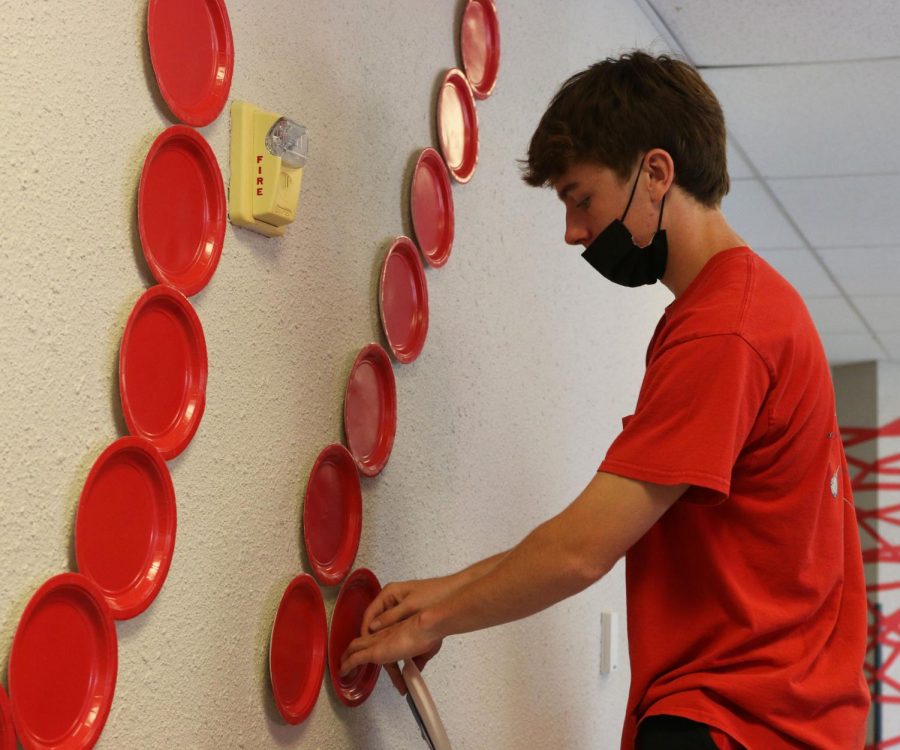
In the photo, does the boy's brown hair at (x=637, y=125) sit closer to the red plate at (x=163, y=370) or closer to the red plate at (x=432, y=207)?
the red plate at (x=432, y=207)

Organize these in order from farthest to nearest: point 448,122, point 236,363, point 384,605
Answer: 1. point 448,122
2. point 384,605
3. point 236,363

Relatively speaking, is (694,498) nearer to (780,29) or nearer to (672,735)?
(672,735)

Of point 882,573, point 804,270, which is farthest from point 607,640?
point 882,573

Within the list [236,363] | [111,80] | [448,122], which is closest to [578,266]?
[448,122]

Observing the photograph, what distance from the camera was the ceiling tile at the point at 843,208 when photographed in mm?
3484

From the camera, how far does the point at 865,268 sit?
4434 millimetres

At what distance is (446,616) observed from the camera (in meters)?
1.26

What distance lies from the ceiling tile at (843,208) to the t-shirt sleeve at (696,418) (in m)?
2.46

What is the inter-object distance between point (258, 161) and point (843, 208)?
297 centimetres

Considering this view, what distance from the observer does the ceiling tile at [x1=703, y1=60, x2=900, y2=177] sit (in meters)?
2.74

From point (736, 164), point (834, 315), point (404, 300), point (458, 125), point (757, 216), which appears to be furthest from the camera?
point (834, 315)

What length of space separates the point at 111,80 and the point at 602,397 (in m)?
1.58

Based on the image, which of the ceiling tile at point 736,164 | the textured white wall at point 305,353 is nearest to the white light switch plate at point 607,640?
the textured white wall at point 305,353

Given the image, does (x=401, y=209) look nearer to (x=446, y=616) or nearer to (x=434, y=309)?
(x=434, y=309)
